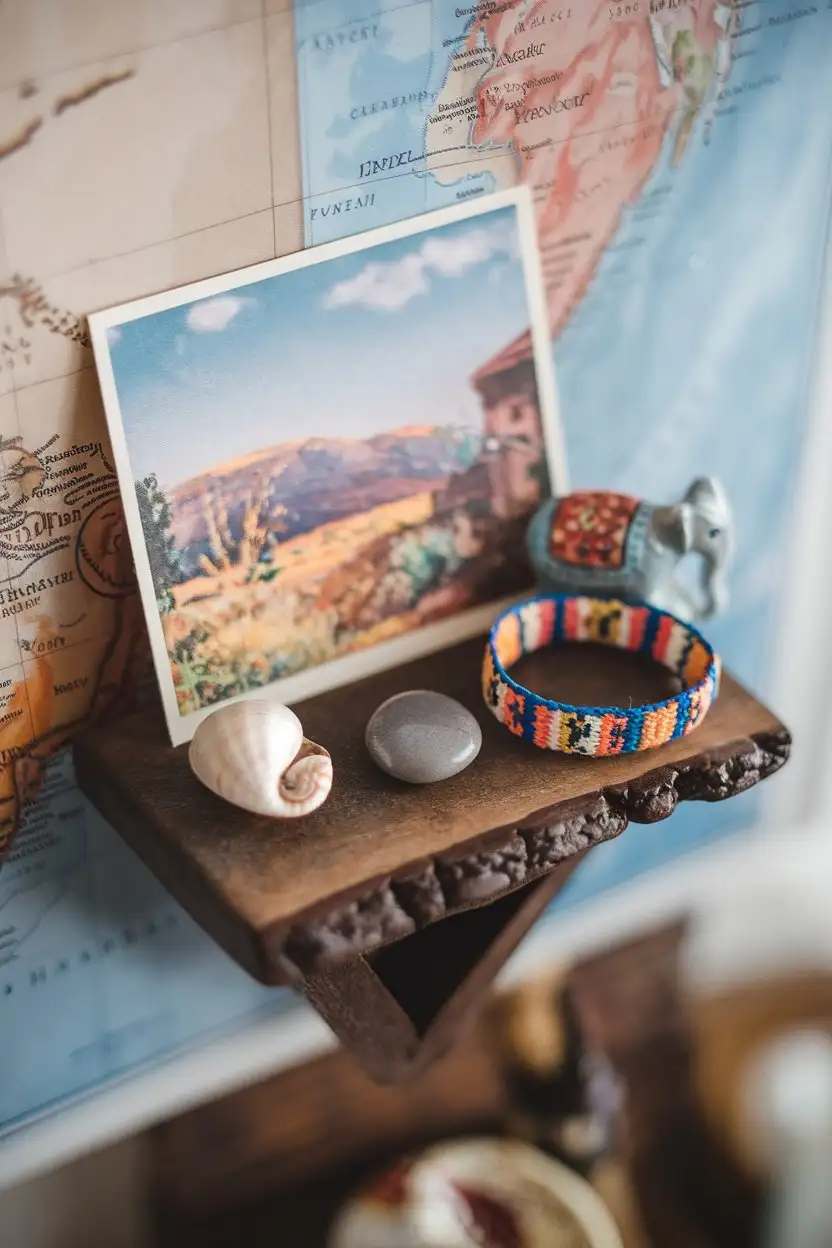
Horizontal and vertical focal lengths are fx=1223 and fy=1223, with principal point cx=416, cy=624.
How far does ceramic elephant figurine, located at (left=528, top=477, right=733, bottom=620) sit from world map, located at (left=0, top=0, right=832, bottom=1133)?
9cm

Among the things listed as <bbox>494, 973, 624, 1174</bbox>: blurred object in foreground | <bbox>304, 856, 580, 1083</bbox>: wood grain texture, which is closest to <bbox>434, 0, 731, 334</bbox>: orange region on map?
<bbox>304, 856, 580, 1083</bbox>: wood grain texture

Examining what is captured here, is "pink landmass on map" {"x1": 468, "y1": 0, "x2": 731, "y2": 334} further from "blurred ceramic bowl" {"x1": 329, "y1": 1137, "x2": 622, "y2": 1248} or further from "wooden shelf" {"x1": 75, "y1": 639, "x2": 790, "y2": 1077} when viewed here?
"blurred ceramic bowl" {"x1": 329, "y1": 1137, "x2": 622, "y2": 1248}

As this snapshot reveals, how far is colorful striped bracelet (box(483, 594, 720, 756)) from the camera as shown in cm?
61

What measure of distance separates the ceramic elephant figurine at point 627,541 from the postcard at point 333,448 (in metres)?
0.04

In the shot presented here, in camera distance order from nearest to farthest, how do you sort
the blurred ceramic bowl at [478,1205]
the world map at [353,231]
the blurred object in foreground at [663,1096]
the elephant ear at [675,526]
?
the world map at [353,231], the elephant ear at [675,526], the blurred ceramic bowl at [478,1205], the blurred object in foreground at [663,1096]

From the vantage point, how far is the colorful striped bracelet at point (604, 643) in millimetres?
609

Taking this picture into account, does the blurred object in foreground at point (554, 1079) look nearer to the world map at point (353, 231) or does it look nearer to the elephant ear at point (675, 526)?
the world map at point (353, 231)

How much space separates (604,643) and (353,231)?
0.26 metres

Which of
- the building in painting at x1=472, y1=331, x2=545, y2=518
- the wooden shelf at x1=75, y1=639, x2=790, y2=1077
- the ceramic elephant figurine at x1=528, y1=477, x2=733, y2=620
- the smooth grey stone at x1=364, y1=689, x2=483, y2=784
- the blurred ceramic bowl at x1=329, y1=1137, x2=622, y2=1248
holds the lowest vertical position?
the blurred ceramic bowl at x1=329, y1=1137, x2=622, y2=1248

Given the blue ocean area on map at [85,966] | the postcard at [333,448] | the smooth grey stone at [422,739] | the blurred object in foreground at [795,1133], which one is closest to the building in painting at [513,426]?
the postcard at [333,448]

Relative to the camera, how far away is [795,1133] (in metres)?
0.99

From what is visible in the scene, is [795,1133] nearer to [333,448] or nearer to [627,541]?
[627,541]

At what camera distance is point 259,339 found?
60 centimetres

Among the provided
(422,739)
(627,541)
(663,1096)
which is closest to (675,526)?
(627,541)
